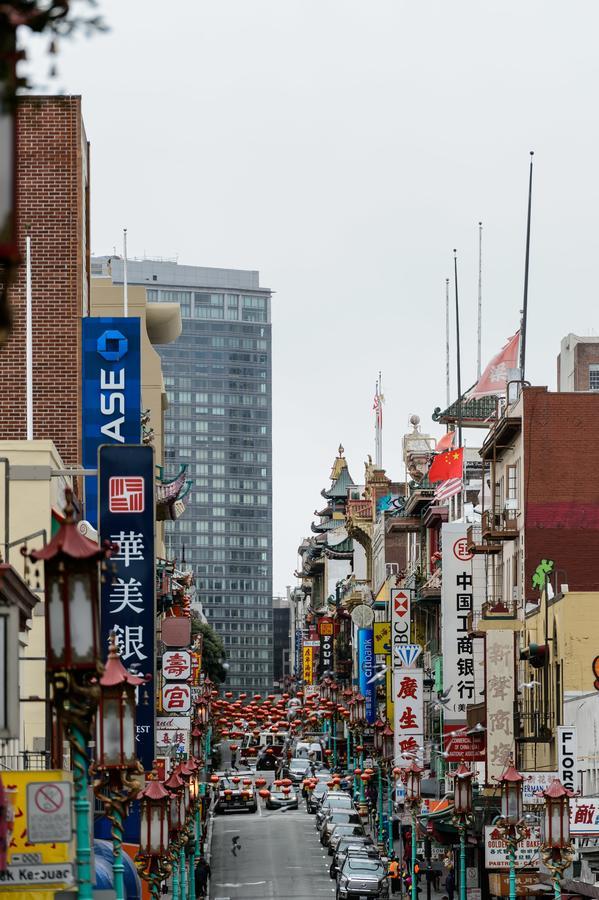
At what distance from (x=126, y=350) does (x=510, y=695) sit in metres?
18.0

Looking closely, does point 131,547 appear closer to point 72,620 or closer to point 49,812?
point 49,812

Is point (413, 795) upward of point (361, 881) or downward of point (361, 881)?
upward

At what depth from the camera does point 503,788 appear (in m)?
41.8

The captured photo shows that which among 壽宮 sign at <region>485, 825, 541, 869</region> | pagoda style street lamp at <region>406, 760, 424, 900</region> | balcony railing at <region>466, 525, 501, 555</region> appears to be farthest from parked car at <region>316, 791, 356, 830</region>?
壽宮 sign at <region>485, 825, 541, 869</region>

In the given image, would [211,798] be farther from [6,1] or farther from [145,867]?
[6,1]

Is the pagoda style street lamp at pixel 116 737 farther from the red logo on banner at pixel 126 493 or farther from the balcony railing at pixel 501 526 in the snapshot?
the balcony railing at pixel 501 526

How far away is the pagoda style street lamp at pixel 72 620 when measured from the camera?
1384cm

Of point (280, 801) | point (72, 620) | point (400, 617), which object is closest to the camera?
point (72, 620)

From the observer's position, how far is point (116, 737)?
21.5 metres

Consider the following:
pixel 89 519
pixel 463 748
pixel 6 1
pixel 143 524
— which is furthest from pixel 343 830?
pixel 6 1

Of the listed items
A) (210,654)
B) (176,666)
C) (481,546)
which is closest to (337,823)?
(176,666)

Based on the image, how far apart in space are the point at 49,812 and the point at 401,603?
229ft

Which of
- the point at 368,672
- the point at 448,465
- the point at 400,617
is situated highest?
the point at 448,465

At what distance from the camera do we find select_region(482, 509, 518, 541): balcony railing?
6631 centimetres
